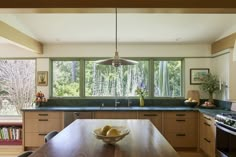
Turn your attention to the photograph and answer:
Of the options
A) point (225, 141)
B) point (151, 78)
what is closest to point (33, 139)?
point (151, 78)

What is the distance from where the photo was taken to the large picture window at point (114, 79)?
16.4 ft

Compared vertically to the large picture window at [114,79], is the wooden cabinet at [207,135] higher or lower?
lower

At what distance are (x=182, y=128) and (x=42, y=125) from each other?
2.70 m

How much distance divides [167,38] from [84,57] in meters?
1.82

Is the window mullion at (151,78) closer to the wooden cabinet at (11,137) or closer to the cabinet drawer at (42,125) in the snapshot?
the cabinet drawer at (42,125)

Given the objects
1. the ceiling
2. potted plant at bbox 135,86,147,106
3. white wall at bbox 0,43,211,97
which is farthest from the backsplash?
the ceiling

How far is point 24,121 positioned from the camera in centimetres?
434

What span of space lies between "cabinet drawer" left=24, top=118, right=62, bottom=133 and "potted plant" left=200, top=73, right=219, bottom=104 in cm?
304

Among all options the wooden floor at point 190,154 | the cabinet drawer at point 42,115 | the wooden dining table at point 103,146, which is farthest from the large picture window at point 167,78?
the wooden dining table at point 103,146

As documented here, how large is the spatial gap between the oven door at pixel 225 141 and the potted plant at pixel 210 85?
4.52ft

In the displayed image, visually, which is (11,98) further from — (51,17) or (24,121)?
(51,17)

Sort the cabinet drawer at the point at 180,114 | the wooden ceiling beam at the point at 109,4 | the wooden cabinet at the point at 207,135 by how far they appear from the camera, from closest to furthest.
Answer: the wooden ceiling beam at the point at 109,4, the wooden cabinet at the point at 207,135, the cabinet drawer at the point at 180,114

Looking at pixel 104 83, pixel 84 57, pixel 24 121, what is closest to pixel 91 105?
pixel 104 83

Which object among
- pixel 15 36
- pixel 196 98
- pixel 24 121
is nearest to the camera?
pixel 15 36
